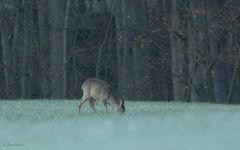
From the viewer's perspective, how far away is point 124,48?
38.5m

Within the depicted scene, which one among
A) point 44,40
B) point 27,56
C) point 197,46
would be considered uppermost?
point 197,46

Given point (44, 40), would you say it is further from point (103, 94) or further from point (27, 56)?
point (103, 94)

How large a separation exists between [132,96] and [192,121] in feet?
70.8

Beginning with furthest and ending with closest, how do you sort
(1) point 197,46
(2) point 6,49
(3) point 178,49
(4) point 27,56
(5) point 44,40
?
1. (5) point 44,40
2. (2) point 6,49
3. (4) point 27,56
4. (3) point 178,49
5. (1) point 197,46

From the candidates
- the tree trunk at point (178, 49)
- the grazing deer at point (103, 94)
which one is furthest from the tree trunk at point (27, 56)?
the grazing deer at point (103, 94)

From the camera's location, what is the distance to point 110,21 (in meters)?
40.0

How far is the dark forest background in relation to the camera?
106 ft

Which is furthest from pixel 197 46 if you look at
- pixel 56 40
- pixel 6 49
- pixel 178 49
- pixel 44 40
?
pixel 6 49

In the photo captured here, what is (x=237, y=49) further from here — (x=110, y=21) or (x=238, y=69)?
(x=110, y=21)

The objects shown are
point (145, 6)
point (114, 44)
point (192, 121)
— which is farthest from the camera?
point (114, 44)

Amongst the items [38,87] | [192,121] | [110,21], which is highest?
[192,121]

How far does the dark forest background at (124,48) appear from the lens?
32.3 metres

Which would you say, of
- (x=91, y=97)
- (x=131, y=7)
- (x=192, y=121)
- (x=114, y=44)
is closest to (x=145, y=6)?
Result: (x=131, y=7)

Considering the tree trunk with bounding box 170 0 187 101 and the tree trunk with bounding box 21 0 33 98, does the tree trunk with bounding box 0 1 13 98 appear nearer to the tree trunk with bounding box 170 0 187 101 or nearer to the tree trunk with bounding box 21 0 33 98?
the tree trunk with bounding box 21 0 33 98
